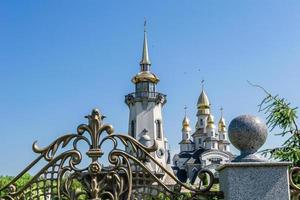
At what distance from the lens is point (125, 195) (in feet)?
15.4

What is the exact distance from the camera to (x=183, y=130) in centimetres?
7188

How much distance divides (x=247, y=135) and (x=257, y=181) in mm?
433

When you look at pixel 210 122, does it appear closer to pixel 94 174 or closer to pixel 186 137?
pixel 186 137

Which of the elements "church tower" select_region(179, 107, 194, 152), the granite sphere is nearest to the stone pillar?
the granite sphere

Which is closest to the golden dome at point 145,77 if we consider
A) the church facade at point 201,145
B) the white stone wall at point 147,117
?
the white stone wall at point 147,117

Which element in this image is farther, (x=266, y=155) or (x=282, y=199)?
(x=266, y=155)

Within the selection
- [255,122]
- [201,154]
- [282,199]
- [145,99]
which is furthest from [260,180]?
[201,154]

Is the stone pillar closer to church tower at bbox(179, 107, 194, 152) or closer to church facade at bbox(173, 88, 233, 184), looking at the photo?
church facade at bbox(173, 88, 233, 184)

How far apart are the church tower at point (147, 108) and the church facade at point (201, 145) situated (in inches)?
588

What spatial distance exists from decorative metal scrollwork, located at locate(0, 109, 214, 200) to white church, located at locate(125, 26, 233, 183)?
32.4m

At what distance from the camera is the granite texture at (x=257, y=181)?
4.30m

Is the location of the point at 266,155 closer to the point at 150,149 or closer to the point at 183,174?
the point at 150,149

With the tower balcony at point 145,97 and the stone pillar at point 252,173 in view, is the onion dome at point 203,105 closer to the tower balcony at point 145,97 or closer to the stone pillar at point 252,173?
the tower balcony at point 145,97

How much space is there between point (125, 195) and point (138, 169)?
0.98 ft
